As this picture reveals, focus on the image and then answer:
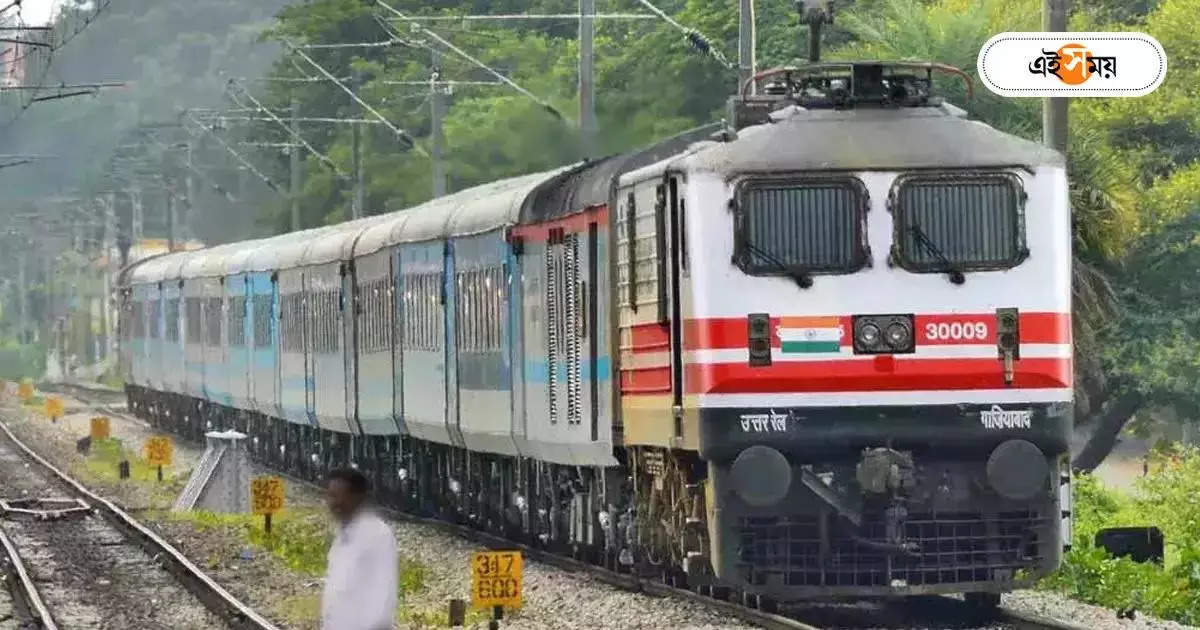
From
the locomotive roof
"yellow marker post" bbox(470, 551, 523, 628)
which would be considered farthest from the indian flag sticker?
"yellow marker post" bbox(470, 551, 523, 628)

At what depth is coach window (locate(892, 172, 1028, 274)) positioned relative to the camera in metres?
16.5

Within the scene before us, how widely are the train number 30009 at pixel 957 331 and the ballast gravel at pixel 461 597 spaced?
177cm

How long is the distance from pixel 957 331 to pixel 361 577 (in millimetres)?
6884

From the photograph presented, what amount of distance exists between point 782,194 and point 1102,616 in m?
3.39

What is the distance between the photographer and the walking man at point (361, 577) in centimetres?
1016

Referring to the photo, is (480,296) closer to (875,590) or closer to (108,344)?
(875,590)

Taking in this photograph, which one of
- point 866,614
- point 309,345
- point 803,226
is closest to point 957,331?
point 803,226

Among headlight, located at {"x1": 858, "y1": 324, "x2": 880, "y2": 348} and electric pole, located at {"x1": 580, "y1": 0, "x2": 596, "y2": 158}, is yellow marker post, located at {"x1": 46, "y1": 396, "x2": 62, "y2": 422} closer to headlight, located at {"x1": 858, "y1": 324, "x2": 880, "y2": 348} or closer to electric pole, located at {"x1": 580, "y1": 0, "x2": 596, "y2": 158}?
electric pole, located at {"x1": 580, "y1": 0, "x2": 596, "y2": 158}

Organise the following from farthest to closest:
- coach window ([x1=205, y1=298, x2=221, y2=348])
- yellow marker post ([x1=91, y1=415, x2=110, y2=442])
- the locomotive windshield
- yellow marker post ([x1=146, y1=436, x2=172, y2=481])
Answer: yellow marker post ([x1=91, y1=415, x2=110, y2=442]) → coach window ([x1=205, y1=298, x2=221, y2=348]) → yellow marker post ([x1=146, y1=436, x2=172, y2=481]) → the locomotive windshield

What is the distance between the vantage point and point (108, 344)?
117m

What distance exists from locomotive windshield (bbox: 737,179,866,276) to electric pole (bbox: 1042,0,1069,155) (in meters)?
4.45

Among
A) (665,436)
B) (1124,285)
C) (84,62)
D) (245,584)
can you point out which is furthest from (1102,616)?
(84,62)

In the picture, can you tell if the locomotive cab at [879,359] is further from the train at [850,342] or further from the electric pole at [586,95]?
the electric pole at [586,95]

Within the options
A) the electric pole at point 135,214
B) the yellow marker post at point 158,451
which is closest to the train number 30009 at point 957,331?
the yellow marker post at point 158,451
